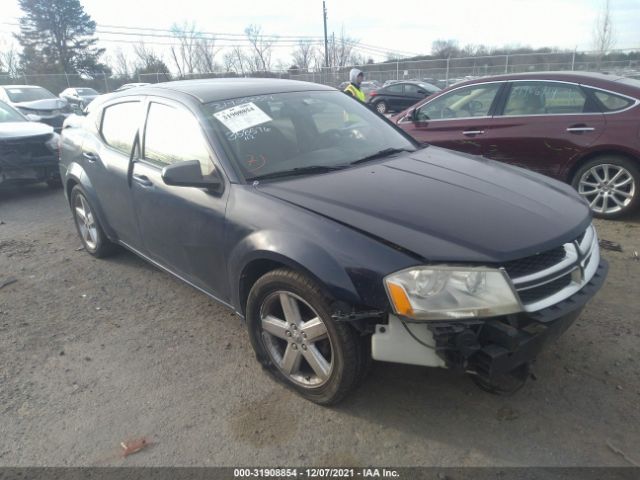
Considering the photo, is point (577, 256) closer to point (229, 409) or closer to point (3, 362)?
point (229, 409)

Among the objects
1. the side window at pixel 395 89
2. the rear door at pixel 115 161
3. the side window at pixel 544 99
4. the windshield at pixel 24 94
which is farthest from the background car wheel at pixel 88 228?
the side window at pixel 395 89

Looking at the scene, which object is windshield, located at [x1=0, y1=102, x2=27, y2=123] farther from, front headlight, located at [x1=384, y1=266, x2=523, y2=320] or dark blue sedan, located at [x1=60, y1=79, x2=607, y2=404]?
front headlight, located at [x1=384, y1=266, x2=523, y2=320]

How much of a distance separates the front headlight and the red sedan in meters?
3.86

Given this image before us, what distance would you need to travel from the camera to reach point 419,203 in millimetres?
2400

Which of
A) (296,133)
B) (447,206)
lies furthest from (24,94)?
(447,206)

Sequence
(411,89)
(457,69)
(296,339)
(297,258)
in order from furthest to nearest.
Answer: (457,69), (411,89), (296,339), (297,258)

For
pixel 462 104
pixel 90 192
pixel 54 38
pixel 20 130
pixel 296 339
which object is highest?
pixel 54 38

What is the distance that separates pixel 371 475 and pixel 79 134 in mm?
4066

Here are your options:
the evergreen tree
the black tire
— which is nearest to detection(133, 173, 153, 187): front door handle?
the black tire

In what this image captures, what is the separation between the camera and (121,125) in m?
3.82

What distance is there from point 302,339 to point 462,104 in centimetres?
474

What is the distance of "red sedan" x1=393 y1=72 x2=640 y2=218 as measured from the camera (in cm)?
493

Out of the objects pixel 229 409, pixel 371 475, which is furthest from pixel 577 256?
pixel 229 409

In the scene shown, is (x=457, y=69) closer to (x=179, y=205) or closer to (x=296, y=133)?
(x=296, y=133)
